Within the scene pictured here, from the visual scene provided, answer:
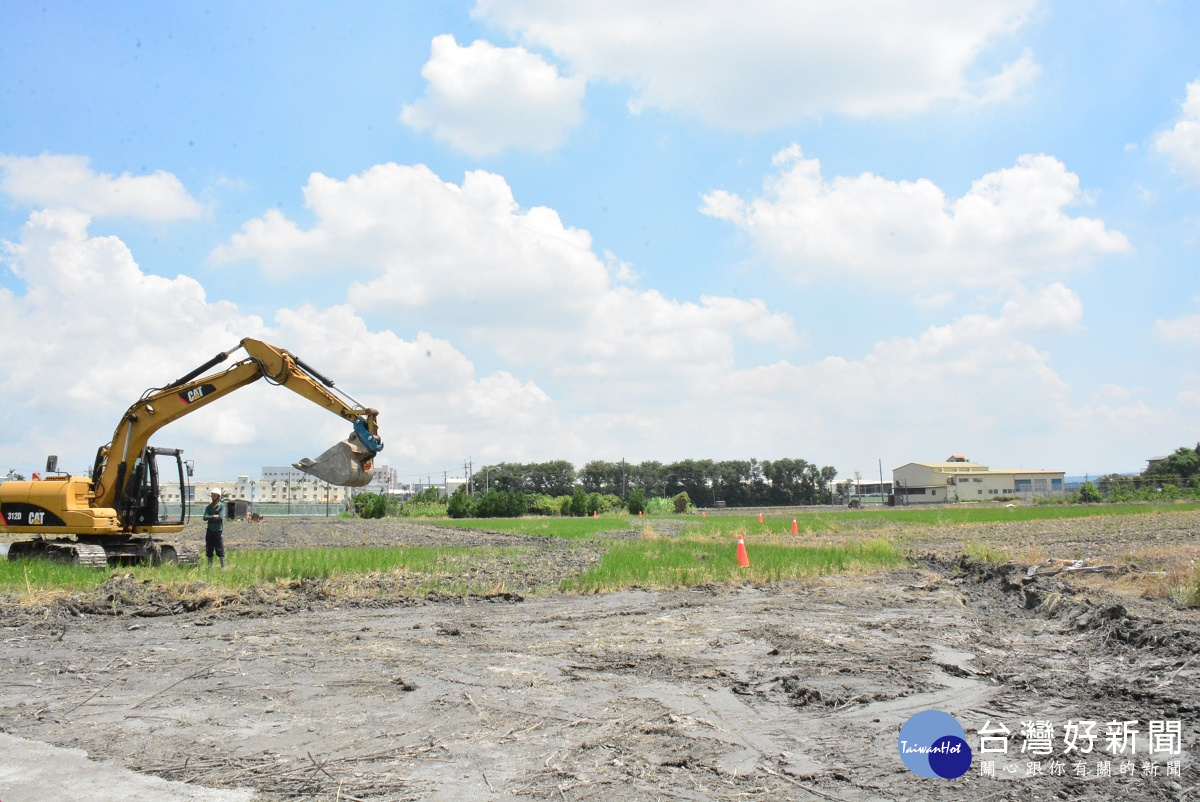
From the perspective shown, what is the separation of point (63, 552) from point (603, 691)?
14.3 meters

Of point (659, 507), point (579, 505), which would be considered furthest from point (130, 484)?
point (659, 507)

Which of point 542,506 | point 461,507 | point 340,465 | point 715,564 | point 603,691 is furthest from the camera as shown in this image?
point 542,506

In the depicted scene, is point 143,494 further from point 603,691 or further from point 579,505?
point 579,505

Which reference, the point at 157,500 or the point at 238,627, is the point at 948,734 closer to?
the point at 238,627

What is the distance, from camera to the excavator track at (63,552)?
55.2 feet

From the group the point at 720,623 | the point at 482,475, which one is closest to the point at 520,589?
the point at 720,623

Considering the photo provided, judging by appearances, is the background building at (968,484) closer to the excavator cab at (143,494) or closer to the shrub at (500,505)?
the shrub at (500,505)

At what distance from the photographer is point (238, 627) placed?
11.8m

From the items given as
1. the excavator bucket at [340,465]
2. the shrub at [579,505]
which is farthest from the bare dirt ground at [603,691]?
the shrub at [579,505]

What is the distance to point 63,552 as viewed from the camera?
672 inches

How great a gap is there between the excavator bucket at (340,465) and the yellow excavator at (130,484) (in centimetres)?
45

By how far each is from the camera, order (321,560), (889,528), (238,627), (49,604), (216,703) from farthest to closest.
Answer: (889,528), (321,560), (49,604), (238,627), (216,703)

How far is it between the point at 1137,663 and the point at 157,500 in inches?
707

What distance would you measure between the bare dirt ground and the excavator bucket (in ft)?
8.59
